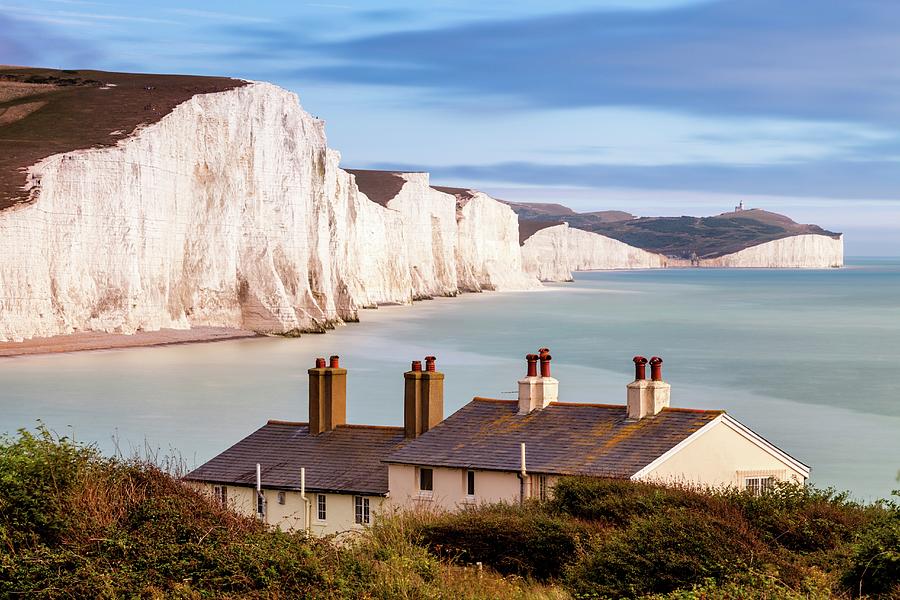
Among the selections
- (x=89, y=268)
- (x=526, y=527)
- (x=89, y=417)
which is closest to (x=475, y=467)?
(x=526, y=527)

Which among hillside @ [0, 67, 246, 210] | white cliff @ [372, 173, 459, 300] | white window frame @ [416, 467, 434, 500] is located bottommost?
white window frame @ [416, 467, 434, 500]

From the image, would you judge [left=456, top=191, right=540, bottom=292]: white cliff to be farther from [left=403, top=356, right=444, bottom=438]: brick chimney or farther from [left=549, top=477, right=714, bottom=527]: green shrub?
[left=549, top=477, right=714, bottom=527]: green shrub

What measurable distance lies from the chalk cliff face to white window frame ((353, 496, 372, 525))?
4589 cm

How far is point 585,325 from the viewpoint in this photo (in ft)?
332

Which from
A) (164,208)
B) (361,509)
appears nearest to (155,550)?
(361,509)

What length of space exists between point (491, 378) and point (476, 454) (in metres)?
35.4

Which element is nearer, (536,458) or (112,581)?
(112,581)

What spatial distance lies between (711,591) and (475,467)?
A: 384 inches

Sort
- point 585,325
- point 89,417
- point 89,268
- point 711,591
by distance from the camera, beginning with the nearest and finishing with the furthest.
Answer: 1. point 711,591
2. point 89,417
3. point 89,268
4. point 585,325

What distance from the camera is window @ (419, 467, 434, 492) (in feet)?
73.7

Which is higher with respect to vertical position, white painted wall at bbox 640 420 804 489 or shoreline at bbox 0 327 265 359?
white painted wall at bbox 640 420 804 489

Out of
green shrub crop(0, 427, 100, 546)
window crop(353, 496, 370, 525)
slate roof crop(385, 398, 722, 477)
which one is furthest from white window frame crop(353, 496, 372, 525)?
green shrub crop(0, 427, 100, 546)

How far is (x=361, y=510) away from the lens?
76.1ft

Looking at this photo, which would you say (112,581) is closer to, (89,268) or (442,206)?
(89,268)
